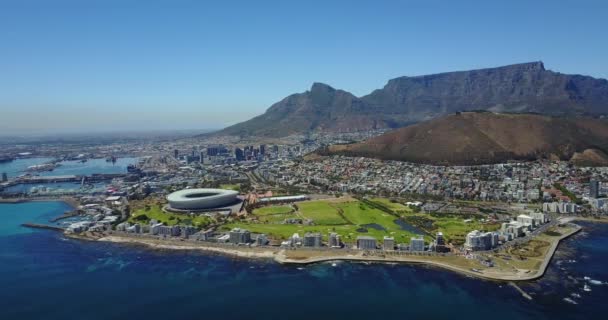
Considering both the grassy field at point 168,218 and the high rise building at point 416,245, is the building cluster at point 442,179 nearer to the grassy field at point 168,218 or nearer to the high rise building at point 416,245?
the grassy field at point 168,218

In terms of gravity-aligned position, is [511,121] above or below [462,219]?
above

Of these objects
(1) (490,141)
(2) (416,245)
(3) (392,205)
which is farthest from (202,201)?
(1) (490,141)

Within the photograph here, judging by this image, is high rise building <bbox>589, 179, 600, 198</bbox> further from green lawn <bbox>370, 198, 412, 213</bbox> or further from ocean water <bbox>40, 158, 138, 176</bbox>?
ocean water <bbox>40, 158, 138, 176</bbox>

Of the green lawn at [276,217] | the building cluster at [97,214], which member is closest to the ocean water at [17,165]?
the building cluster at [97,214]

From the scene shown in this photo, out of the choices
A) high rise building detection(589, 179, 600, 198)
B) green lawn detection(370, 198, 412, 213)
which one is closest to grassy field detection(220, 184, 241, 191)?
green lawn detection(370, 198, 412, 213)

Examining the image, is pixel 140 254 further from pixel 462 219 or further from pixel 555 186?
pixel 555 186

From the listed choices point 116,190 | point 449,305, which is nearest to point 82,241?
point 116,190

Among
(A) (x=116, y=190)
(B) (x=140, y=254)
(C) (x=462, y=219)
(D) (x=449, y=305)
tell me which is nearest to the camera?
(D) (x=449, y=305)

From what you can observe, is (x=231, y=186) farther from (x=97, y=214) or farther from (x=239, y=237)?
(x=239, y=237)
